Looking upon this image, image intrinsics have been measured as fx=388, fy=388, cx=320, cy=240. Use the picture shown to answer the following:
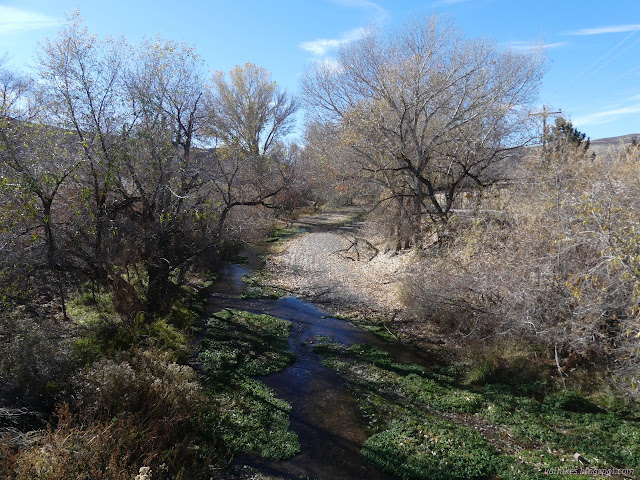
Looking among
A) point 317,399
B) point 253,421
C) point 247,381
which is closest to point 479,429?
point 317,399

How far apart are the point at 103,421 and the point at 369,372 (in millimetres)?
5759

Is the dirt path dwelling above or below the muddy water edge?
above

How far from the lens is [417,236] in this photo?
712 inches

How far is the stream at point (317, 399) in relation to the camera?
6297 mm

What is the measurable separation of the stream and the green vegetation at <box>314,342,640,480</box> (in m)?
0.31

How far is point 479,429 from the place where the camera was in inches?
283

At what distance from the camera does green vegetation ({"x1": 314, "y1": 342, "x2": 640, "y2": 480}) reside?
615 centimetres

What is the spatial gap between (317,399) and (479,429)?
3.21 m

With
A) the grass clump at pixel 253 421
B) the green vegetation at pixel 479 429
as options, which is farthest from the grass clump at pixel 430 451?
the grass clump at pixel 253 421

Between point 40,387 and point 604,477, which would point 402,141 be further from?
point 40,387

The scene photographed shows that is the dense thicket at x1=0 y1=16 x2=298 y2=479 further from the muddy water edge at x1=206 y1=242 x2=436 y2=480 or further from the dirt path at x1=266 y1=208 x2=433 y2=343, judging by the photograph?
the dirt path at x1=266 y1=208 x2=433 y2=343

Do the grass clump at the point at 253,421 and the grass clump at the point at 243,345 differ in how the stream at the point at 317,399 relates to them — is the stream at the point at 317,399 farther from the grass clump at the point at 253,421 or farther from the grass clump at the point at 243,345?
the grass clump at the point at 243,345

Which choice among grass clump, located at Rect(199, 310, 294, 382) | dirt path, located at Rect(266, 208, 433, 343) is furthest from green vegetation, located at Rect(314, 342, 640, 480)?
dirt path, located at Rect(266, 208, 433, 343)

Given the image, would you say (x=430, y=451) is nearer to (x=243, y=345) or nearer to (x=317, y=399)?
(x=317, y=399)
